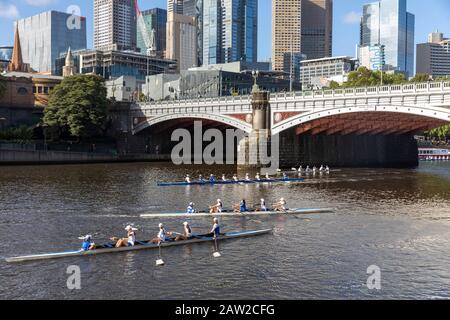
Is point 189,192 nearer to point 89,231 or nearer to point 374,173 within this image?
point 89,231

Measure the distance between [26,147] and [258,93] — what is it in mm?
39386

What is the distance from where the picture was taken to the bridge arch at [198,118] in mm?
86688

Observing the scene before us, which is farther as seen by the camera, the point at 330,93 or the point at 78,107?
the point at 78,107

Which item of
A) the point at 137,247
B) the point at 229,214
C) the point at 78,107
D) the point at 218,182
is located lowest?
the point at 137,247

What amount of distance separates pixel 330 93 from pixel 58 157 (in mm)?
47661

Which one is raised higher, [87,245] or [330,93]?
[330,93]

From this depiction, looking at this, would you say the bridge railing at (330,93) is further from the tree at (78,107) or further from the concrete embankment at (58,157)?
the concrete embankment at (58,157)

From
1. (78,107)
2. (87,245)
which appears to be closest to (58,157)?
(78,107)

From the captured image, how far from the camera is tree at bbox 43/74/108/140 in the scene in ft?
312

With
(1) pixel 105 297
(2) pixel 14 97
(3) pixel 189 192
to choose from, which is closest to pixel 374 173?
(3) pixel 189 192

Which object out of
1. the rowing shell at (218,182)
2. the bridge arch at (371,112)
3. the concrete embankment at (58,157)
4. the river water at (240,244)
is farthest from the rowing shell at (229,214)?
the concrete embankment at (58,157)

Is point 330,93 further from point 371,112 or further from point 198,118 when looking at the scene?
point 198,118

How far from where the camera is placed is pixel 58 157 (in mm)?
91375

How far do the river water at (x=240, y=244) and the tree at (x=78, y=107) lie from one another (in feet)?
108
